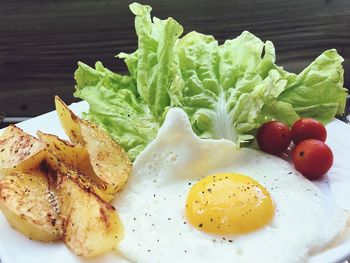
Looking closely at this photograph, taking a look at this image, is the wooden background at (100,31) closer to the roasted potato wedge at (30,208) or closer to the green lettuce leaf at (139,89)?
the green lettuce leaf at (139,89)

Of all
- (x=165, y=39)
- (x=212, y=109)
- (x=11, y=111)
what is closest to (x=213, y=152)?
(x=212, y=109)

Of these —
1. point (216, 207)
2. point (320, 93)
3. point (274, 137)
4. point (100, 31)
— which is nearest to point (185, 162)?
point (216, 207)

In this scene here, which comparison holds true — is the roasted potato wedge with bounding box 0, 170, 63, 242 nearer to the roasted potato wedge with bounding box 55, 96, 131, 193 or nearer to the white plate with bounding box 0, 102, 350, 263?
the white plate with bounding box 0, 102, 350, 263

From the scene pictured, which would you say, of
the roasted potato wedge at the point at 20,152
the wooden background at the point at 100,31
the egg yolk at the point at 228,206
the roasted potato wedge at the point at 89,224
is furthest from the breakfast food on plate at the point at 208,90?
the wooden background at the point at 100,31

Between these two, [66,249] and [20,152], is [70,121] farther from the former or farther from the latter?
[66,249]

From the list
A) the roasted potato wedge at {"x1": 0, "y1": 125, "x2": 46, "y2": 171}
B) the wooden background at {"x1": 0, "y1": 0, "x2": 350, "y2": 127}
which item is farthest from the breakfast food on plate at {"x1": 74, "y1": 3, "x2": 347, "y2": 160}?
the wooden background at {"x1": 0, "y1": 0, "x2": 350, "y2": 127}
